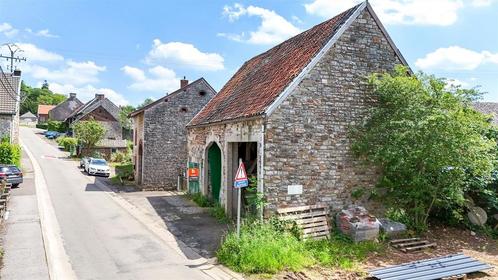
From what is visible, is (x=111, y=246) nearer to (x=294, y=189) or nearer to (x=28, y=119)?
(x=294, y=189)

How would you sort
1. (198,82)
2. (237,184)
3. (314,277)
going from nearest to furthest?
(314,277), (237,184), (198,82)

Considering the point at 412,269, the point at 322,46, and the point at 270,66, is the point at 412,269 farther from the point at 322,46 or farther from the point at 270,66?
the point at 270,66

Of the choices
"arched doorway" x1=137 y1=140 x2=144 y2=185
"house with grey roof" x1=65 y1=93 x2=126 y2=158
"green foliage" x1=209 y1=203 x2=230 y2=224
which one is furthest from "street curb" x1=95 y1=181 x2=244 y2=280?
"house with grey roof" x1=65 y1=93 x2=126 y2=158

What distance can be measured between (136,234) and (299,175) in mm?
5846

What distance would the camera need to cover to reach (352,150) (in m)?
12.6

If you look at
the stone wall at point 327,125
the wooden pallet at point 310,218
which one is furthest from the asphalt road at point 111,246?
the stone wall at point 327,125

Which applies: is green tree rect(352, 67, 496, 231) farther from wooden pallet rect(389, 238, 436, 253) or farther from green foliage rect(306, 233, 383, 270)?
green foliage rect(306, 233, 383, 270)

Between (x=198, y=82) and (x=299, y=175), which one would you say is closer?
(x=299, y=175)

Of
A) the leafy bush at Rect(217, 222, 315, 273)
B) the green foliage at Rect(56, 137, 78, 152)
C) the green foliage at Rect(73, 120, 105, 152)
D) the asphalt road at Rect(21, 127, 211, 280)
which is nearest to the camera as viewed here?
the asphalt road at Rect(21, 127, 211, 280)

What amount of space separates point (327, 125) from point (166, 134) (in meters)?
15.2

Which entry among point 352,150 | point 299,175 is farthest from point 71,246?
point 352,150

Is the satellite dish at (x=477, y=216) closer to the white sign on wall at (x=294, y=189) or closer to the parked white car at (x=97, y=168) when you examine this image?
the white sign on wall at (x=294, y=189)

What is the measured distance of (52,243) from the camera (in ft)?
37.9

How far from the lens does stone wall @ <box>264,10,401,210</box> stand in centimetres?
1166
